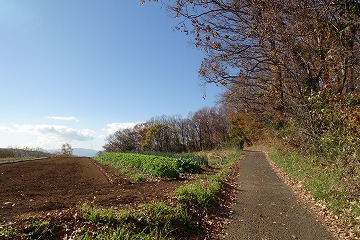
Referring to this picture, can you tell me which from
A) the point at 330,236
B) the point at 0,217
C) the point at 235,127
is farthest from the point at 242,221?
the point at 235,127

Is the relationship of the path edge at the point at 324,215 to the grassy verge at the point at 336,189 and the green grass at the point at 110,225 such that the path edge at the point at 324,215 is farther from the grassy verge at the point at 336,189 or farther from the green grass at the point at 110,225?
the green grass at the point at 110,225

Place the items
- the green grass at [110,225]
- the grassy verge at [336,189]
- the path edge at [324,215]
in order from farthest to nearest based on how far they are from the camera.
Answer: the grassy verge at [336,189], the path edge at [324,215], the green grass at [110,225]

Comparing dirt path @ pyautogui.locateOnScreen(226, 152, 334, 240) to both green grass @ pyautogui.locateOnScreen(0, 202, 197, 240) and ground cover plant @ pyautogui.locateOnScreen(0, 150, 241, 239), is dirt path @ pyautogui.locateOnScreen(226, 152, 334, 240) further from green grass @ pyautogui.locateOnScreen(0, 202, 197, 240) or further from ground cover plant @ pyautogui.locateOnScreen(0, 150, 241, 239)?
green grass @ pyautogui.locateOnScreen(0, 202, 197, 240)

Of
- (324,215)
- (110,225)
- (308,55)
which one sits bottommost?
(324,215)

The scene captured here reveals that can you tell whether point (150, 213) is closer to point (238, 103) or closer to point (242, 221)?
point (242, 221)

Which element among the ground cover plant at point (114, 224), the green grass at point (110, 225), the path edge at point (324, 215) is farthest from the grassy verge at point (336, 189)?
the green grass at point (110, 225)

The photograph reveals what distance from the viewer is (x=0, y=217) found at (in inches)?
265

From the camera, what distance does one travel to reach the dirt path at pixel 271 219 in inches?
234

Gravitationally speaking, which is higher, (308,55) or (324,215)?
(308,55)

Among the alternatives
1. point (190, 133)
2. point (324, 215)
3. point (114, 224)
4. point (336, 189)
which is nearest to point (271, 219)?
point (324, 215)

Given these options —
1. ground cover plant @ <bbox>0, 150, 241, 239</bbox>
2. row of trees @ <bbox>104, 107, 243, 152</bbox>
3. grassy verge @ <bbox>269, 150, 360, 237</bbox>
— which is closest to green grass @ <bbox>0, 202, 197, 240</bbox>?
ground cover plant @ <bbox>0, 150, 241, 239</bbox>

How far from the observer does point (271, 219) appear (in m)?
6.97

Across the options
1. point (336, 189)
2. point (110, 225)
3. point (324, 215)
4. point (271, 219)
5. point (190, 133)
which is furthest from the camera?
point (190, 133)

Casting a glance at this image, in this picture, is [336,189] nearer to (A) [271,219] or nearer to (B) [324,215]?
(B) [324,215]
